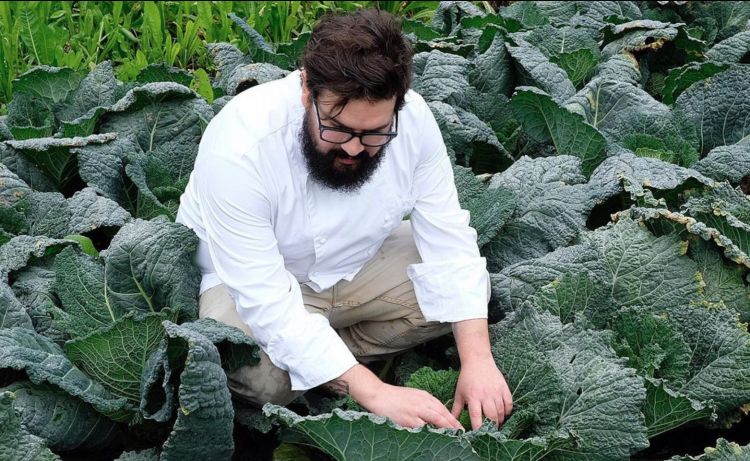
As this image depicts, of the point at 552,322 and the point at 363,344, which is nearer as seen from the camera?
the point at 552,322

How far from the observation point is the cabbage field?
9.09ft

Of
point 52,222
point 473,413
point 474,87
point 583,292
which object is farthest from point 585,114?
point 52,222

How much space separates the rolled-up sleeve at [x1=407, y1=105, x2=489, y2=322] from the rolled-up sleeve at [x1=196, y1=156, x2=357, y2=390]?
445 millimetres

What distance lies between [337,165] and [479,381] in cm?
72

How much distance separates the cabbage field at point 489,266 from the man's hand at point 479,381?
0.06 m

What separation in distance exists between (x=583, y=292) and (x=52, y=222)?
6.01 ft

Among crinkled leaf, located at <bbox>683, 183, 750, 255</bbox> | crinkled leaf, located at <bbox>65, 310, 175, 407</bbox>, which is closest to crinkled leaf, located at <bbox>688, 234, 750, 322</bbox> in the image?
crinkled leaf, located at <bbox>683, 183, 750, 255</bbox>

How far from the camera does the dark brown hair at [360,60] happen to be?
8.38ft

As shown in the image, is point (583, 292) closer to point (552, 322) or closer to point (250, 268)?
point (552, 322)

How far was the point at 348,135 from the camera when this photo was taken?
2.68 meters

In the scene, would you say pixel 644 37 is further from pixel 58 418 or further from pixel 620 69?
pixel 58 418

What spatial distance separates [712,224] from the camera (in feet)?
11.4

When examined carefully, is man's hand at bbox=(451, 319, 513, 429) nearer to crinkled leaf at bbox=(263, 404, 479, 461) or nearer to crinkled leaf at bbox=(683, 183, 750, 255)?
crinkled leaf at bbox=(263, 404, 479, 461)

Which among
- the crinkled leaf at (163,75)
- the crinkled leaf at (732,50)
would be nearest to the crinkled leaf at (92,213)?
the crinkled leaf at (163,75)
